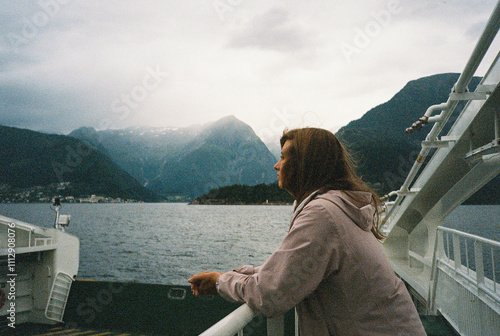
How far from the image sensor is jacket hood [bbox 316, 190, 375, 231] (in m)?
1.18

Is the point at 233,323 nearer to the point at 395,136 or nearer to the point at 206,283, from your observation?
the point at 206,283

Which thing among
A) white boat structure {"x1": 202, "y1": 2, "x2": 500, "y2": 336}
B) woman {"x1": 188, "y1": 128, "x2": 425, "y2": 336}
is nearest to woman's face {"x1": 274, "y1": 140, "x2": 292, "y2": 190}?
woman {"x1": 188, "y1": 128, "x2": 425, "y2": 336}

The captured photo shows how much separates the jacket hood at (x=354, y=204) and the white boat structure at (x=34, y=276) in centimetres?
1054

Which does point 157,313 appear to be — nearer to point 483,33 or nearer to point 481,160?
point 481,160

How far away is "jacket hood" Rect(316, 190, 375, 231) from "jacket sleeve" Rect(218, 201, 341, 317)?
9 centimetres

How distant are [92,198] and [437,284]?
453ft

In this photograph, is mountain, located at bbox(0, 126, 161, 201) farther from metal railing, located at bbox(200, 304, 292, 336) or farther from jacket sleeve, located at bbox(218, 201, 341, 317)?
jacket sleeve, located at bbox(218, 201, 341, 317)

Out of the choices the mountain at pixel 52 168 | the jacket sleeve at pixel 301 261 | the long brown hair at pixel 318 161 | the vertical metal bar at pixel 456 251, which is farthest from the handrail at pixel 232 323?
the mountain at pixel 52 168

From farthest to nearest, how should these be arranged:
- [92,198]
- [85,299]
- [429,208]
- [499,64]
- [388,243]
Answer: [92,198], [85,299], [388,243], [429,208], [499,64]

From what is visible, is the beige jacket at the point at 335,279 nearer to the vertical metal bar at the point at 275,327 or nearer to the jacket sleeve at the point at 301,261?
the jacket sleeve at the point at 301,261

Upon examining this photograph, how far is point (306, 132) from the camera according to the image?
4.56 feet

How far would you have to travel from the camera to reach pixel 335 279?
1151 millimetres

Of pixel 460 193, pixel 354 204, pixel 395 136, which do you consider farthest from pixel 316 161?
pixel 395 136

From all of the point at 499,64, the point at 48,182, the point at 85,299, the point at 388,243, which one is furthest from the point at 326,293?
the point at 48,182
